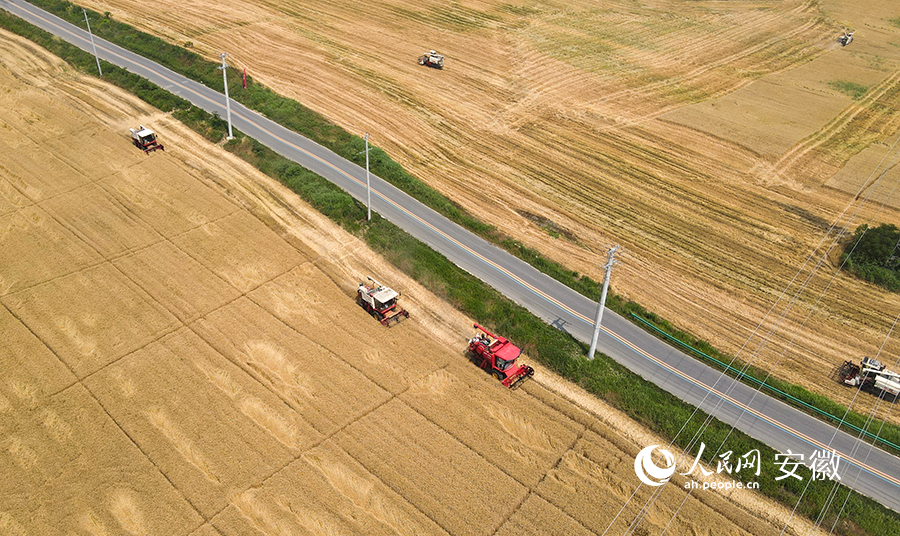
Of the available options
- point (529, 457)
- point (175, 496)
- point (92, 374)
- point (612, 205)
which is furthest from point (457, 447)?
point (612, 205)

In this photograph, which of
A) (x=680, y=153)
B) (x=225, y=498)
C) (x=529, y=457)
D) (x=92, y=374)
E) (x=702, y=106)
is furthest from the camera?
(x=702, y=106)

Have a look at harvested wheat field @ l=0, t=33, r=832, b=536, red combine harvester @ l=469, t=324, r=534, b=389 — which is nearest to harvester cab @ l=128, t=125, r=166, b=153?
harvested wheat field @ l=0, t=33, r=832, b=536

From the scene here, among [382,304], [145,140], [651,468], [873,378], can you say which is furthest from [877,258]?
[145,140]

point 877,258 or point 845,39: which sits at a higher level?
point 845,39

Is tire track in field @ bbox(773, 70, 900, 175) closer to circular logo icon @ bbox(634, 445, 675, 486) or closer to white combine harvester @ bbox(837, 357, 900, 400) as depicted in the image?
white combine harvester @ bbox(837, 357, 900, 400)

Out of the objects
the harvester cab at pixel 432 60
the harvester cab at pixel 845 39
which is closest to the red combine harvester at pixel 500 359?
the harvester cab at pixel 432 60

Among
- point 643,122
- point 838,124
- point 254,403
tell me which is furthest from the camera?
point 838,124

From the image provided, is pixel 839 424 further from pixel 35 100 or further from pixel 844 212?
pixel 35 100

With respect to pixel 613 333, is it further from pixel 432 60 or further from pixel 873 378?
pixel 432 60
